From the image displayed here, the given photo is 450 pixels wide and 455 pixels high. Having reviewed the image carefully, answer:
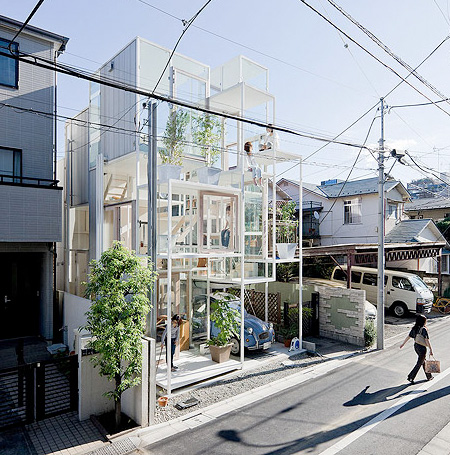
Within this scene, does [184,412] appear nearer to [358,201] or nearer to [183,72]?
[183,72]

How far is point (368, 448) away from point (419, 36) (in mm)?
7787

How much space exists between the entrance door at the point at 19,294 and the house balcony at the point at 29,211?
170cm

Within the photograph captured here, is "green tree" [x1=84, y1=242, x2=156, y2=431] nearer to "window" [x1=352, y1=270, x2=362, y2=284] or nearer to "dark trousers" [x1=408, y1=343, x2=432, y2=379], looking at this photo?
"dark trousers" [x1=408, y1=343, x2=432, y2=379]

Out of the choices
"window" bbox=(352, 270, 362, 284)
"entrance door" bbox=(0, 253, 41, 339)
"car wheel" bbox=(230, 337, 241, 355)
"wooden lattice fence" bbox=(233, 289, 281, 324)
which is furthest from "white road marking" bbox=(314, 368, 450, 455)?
"entrance door" bbox=(0, 253, 41, 339)

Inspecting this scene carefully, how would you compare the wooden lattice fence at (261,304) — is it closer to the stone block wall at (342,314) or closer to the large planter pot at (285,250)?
the stone block wall at (342,314)

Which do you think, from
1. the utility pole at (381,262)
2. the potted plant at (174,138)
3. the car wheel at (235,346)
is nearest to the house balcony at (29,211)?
the potted plant at (174,138)

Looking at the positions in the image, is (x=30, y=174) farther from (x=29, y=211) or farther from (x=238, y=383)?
(x=238, y=383)

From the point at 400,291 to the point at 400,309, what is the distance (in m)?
0.75

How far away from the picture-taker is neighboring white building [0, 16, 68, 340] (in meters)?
9.73

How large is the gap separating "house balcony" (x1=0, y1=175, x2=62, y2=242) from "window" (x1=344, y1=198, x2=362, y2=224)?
17.7m

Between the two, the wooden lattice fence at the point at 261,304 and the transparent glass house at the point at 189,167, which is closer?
the transparent glass house at the point at 189,167

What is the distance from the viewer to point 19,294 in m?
10.7

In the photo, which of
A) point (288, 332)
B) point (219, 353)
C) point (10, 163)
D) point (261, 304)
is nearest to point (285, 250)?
point (288, 332)

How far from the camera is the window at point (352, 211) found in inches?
870
